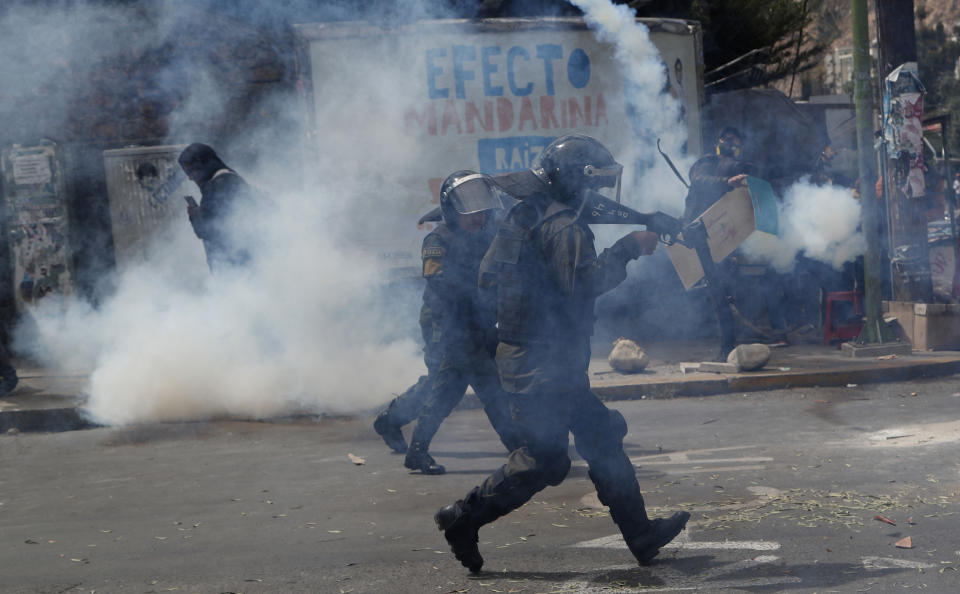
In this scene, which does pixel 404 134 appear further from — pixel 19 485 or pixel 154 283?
pixel 19 485

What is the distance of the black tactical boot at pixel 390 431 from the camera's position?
6469mm

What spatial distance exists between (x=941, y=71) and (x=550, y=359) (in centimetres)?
4880

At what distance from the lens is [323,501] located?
5293 mm

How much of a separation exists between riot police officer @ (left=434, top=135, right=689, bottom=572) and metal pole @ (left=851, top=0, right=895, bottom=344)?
5532 millimetres

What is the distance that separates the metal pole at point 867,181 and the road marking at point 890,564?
543 centimetres

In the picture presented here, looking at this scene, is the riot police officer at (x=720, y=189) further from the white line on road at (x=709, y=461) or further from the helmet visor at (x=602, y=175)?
the helmet visor at (x=602, y=175)

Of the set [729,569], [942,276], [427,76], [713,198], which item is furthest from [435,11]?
[942,276]

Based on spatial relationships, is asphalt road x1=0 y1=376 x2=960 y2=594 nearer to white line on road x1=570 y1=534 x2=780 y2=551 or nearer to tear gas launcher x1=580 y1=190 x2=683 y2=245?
white line on road x1=570 y1=534 x2=780 y2=551

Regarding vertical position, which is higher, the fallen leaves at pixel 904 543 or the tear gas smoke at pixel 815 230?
the tear gas smoke at pixel 815 230

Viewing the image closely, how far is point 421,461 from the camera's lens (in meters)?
5.88

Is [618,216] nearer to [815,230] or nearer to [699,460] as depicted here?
[699,460]

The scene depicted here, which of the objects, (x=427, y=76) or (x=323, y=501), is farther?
(x=427, y=76)

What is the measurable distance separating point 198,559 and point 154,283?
7.89 metres

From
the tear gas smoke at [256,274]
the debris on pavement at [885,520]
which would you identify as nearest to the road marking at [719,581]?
the debris on pavement at [885,520]
